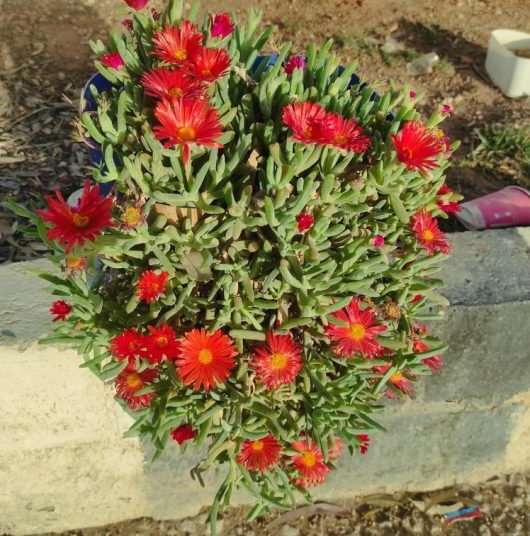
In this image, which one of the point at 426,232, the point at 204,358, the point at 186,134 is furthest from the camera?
the point at 426,232

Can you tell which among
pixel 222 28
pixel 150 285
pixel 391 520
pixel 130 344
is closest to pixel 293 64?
pixel 222 28

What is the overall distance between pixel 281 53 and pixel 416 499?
1.40m

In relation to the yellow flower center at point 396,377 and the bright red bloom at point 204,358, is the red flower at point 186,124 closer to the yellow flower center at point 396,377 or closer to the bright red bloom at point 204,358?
the bright red bloom at point 204,358

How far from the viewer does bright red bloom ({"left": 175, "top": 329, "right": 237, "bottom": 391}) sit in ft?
3.97

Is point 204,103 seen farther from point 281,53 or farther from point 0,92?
point 0,92

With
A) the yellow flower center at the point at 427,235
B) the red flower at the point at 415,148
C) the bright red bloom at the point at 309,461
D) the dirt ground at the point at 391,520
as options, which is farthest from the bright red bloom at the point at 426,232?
the dirt ground at the point at 391,520

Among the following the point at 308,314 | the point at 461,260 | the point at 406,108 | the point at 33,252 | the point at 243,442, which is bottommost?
the point at 33,252

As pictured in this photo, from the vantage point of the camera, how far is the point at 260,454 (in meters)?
1.36

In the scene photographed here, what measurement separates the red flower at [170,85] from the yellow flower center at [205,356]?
45cm

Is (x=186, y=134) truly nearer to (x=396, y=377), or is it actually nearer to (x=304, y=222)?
(x=304, y=222)

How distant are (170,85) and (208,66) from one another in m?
0.08

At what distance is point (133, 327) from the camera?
130cm

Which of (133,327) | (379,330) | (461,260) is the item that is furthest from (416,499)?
(133,327)

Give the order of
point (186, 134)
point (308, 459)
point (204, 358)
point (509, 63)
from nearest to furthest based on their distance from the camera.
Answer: point (186, 134) < point (204, 358) < point (308, 459) < point (509, 63)
